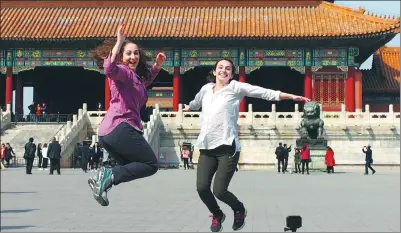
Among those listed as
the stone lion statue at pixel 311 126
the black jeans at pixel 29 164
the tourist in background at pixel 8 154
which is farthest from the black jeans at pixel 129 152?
the tourist in background at pixel 8 154

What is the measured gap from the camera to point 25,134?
41500mm

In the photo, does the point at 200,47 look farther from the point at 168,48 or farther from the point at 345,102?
the point at 345,102

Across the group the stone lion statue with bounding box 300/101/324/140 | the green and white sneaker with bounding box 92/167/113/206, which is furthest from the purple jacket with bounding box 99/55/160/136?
the stone lion statue with bounding box 300/101/324/140

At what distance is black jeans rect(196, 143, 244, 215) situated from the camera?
14.2 feet

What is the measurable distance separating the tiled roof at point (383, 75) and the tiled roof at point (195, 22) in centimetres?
1120

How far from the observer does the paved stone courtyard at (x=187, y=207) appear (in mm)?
14203

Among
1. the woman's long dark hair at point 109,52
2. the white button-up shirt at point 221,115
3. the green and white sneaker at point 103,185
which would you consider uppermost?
the woman's long dark hair at point 109,52

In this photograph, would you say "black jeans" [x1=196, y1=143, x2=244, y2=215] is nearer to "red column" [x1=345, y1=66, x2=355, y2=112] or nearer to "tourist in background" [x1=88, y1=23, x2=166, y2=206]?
"tourist in background" [x1=88, y1=23, x2=166, y2=206]

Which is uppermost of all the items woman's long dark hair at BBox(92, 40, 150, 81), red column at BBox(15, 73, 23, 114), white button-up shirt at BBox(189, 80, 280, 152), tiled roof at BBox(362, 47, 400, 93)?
tiled roof at BBox(362, 47, 400, 93)

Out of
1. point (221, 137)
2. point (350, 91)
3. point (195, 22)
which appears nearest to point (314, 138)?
point (350, 91)

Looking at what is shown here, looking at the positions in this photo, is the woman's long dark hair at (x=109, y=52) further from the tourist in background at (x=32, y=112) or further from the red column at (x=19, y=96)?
the red column at (x=19, y=96)

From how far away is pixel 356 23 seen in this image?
46281mm

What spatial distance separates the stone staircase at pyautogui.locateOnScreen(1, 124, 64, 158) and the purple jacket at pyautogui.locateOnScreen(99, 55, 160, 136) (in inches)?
1392

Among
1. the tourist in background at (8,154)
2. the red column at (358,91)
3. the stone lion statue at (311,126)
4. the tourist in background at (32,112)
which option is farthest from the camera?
the red column at (358,91)
